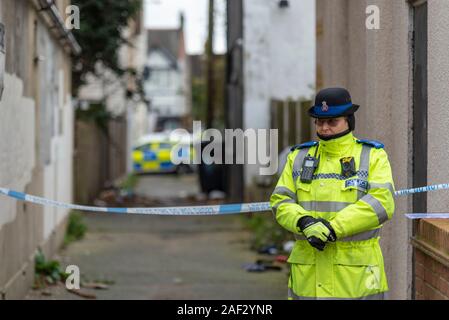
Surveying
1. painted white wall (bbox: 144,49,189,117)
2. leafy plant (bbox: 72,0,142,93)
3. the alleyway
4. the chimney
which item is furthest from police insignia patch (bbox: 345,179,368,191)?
the chimney

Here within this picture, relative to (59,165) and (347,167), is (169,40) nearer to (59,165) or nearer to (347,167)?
(59,165)

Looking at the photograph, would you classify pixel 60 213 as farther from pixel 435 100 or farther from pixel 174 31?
pixel 174 31

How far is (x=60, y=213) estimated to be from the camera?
14062mm

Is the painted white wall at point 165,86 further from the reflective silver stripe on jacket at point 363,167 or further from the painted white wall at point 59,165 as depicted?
the reflective silver stripe on jacket at point 363,167

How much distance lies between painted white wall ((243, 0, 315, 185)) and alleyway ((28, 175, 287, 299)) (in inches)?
106

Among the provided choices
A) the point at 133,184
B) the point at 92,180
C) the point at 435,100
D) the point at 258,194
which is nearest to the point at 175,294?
the point at 435,100

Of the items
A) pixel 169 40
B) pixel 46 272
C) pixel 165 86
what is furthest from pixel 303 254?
pixel 169 40

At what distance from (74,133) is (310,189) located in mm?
13520

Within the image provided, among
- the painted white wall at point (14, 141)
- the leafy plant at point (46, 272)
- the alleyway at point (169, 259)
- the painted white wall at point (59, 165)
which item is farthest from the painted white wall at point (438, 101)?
the painted white wall at point (59, 165)

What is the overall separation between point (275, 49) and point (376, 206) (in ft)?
48.0

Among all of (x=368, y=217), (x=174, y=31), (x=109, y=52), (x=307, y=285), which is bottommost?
(x=307, y=285)

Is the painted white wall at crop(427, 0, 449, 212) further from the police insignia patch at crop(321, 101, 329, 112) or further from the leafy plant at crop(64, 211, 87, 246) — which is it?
the leafy plant at crop(64, 211, 87, 246)

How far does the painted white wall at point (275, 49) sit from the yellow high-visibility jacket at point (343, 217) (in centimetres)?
1382

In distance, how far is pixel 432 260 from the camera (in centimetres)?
621
